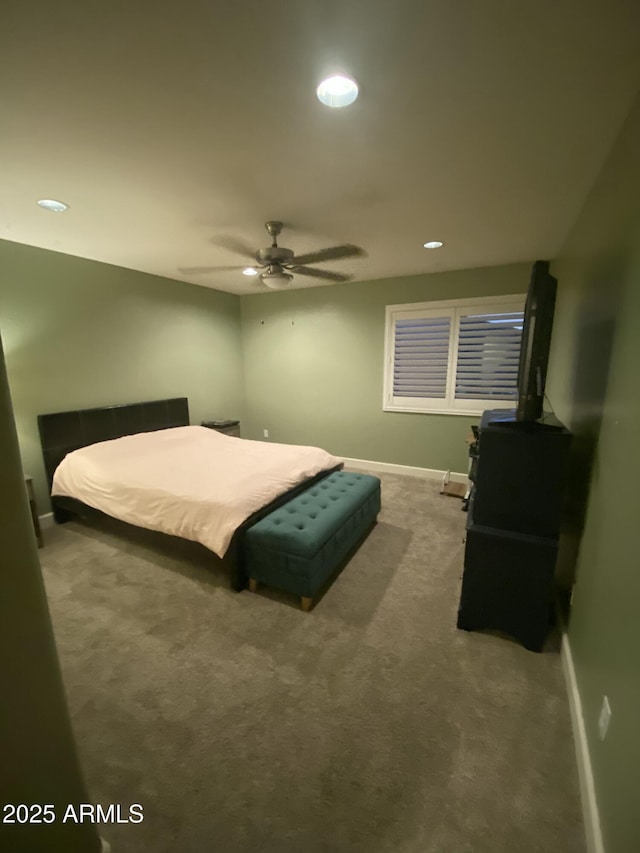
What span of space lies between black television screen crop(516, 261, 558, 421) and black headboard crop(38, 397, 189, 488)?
3.76 metres

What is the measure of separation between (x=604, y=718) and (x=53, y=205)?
150 inches

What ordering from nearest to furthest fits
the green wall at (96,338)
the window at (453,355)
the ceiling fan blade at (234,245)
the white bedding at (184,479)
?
the white bedding at (184,479) < the ceiling fan blade at (234,245) < the green wall at (96,338) < the window at (453,355)

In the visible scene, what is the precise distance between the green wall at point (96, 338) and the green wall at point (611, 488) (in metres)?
3.74

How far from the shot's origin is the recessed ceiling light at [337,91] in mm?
1301

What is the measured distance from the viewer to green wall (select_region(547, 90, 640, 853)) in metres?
1.02

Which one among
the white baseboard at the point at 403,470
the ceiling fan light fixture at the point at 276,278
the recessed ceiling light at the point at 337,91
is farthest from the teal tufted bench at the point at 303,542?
the recessed ceiling light at the point at 337,91

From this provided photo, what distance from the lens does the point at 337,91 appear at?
53.1 inches

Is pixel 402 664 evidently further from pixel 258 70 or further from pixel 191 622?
pixel 258 70

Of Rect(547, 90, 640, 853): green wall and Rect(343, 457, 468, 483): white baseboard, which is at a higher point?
Rect(547, 90, 640, 853): green wall

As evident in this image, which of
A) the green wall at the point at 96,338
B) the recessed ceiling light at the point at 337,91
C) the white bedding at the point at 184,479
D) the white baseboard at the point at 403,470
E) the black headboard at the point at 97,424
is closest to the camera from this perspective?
the recessed ceiling light at the point at 337,91

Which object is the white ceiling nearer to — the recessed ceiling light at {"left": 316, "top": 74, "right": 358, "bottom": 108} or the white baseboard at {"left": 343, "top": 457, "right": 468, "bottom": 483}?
the recessed ceiling light at {"left": 316, "top": 74, "right": 358, "bottom": 108}

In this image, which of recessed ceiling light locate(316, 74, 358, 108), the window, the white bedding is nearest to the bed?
the white bedding

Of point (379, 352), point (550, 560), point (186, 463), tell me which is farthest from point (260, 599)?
point (379, 352)

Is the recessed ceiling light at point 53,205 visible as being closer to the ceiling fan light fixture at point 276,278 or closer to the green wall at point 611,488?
the ceiling fan light fixture at point 276,278
